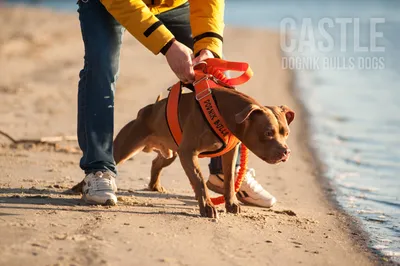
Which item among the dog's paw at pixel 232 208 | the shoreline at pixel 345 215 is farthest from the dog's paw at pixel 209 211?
the shoreline at pixel 345 215

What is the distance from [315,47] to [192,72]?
1521 centimetres

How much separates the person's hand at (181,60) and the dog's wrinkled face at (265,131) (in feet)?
1.51

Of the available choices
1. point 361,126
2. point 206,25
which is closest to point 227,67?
point 206,25

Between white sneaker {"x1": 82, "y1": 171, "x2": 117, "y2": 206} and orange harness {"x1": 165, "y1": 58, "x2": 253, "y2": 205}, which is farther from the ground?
orange harness {"x1": 165, "y1": 58, "x2": 253, "y2": 205}

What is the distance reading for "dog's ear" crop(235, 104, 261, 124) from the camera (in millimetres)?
4727

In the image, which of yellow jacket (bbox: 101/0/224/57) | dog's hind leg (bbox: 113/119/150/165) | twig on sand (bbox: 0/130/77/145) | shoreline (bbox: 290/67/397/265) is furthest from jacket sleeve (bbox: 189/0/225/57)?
twig on sand (bbox: 0/130/77/145)

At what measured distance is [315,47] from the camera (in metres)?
19.9

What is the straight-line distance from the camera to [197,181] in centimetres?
501

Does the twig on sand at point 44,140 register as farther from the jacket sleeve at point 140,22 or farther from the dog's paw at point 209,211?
the dog's paw at point 209,211

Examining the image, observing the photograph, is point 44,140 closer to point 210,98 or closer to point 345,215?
point 210,98

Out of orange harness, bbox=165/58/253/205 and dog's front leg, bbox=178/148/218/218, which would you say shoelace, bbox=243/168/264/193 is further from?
dog's front leg, bbox=178/148/218/218

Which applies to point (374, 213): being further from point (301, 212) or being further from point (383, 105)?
point (383, 105)

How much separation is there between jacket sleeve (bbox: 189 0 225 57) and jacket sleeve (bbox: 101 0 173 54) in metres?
0.40

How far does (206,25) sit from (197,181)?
1.06m
